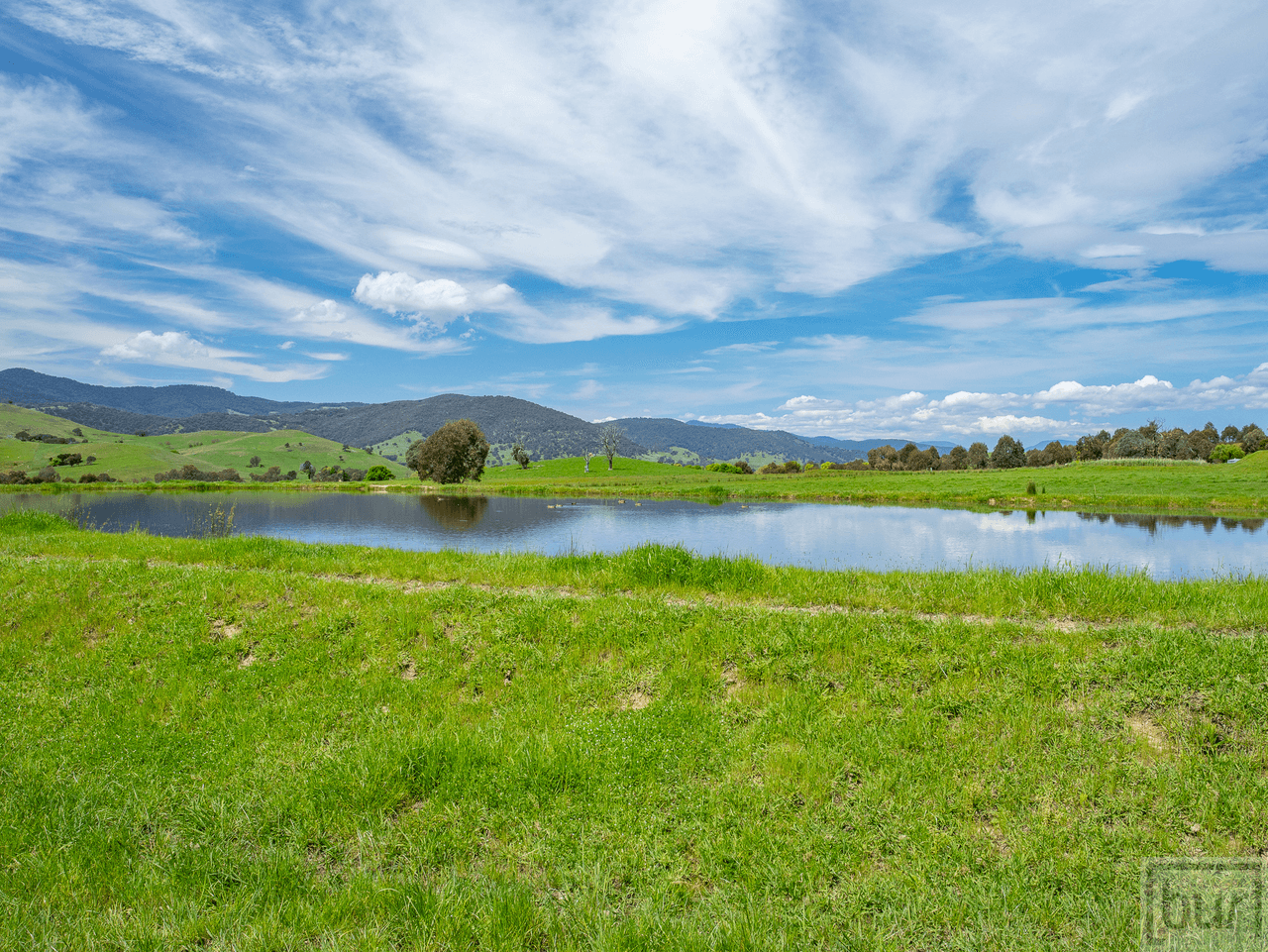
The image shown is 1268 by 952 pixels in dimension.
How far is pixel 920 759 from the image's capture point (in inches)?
266

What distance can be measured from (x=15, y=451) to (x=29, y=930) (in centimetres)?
22705

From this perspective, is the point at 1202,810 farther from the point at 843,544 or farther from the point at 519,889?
the point at 843,544

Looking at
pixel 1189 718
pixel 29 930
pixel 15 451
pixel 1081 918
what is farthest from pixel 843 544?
pixel 15 451

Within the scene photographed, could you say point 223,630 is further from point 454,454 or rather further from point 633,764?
point 454,454

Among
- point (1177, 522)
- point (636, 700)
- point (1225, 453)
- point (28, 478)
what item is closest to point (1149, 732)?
point (636, 700)

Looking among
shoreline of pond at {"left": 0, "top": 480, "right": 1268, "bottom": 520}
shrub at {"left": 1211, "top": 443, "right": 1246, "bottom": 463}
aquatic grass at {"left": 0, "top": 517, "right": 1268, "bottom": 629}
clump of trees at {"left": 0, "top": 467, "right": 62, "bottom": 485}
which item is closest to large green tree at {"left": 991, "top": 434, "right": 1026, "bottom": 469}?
shrub at {"left": 1211, "top": 443, "right": 1246, "bottom": 463}

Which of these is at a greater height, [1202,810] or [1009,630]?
[1009,630]

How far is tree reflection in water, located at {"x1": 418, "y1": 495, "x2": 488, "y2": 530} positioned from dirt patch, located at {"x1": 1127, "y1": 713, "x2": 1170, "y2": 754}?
4050 cm

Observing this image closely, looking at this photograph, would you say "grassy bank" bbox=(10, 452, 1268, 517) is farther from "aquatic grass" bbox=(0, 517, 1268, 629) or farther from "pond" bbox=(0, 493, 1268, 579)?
"aquatic grass" bbox=(0, 517, 1268, 629)

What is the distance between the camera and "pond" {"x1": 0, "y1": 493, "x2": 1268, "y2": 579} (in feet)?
92.5

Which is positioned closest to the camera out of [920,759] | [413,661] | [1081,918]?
[1081,918]

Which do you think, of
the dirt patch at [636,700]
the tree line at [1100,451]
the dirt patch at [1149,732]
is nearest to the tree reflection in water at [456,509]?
the dirt patch at [636,700]

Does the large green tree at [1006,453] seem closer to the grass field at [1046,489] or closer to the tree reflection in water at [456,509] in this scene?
the grass field at [1046,489]

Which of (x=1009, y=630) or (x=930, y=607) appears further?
(x=930, y=607)
